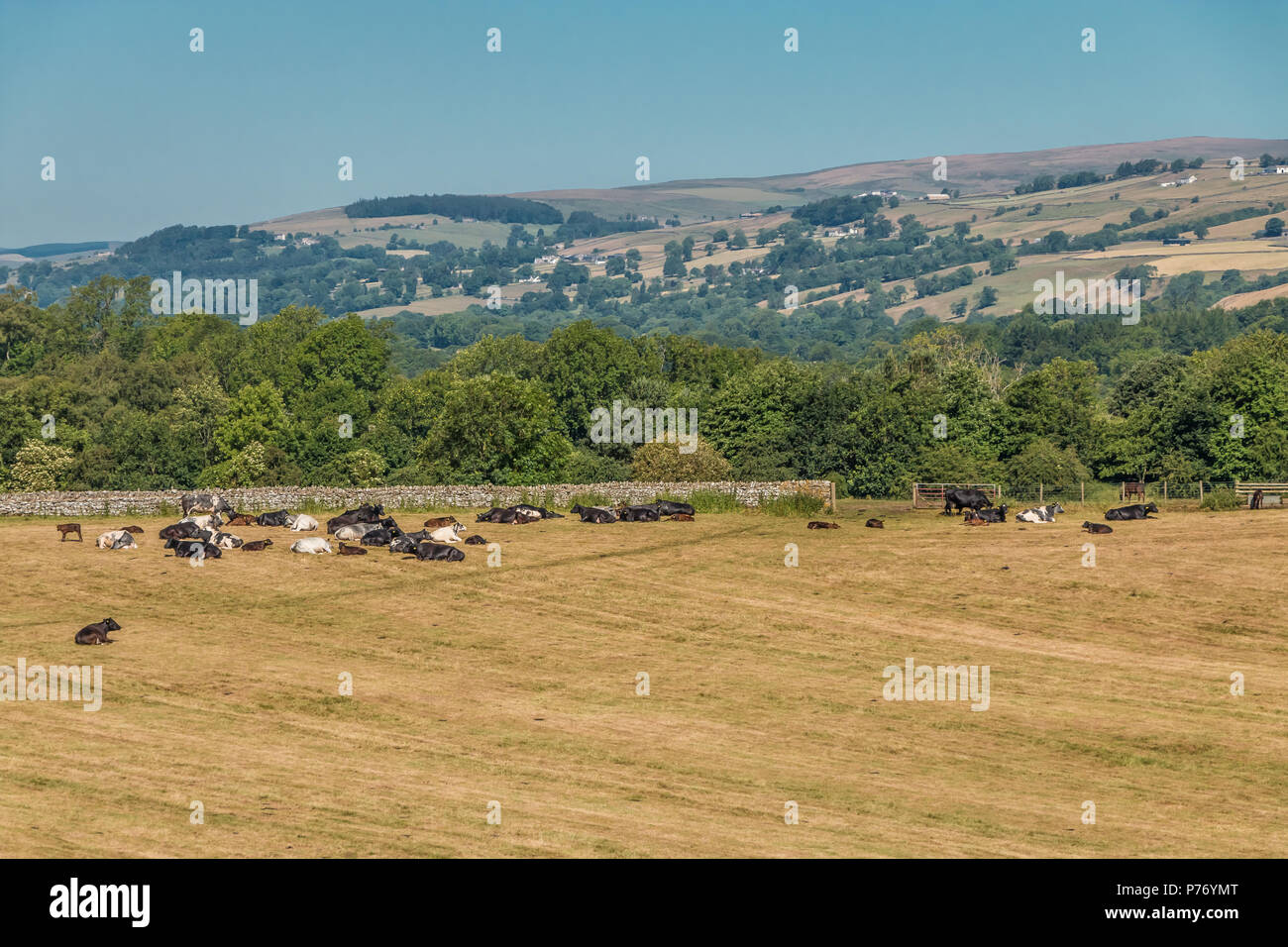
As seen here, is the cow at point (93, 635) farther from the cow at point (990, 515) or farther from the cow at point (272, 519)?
the cow at point (990, 515)

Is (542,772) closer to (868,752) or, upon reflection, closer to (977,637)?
(868,752)

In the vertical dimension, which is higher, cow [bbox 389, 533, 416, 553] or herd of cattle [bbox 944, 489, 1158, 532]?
herd of cattle [bbox 944, 489, 1158, 532]

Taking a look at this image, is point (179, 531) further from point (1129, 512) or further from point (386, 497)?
point (1129, 512)

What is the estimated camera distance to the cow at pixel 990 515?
53688 millimetres

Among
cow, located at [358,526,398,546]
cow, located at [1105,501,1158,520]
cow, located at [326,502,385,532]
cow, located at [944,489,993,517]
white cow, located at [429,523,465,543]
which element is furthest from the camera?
cow, located at [944,489,993,517]

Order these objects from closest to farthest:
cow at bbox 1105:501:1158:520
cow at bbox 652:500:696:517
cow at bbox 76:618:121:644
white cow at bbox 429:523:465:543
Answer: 1. cow at bbox 76:618:121:644
2. white cow at bbox 429:523:465:543
3. cow at bbox 1105:501:1158:520
4. cow at bbox 652:500:696:517

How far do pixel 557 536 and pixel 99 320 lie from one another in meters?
127

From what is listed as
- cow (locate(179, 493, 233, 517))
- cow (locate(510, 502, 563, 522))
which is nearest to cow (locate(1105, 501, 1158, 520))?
cow (locate(510, 502, 563, 522))

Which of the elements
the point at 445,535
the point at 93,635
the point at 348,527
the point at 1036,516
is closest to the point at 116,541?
the point at 348,527

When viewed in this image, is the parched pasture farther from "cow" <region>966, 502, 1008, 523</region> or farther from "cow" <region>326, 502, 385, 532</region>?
"cow" <region>326, 502, 385, 532</region>

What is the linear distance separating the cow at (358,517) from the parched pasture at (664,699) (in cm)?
317

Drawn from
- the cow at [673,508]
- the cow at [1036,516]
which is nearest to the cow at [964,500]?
the cow at [1036,516]

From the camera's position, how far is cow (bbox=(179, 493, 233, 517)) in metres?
57.1
